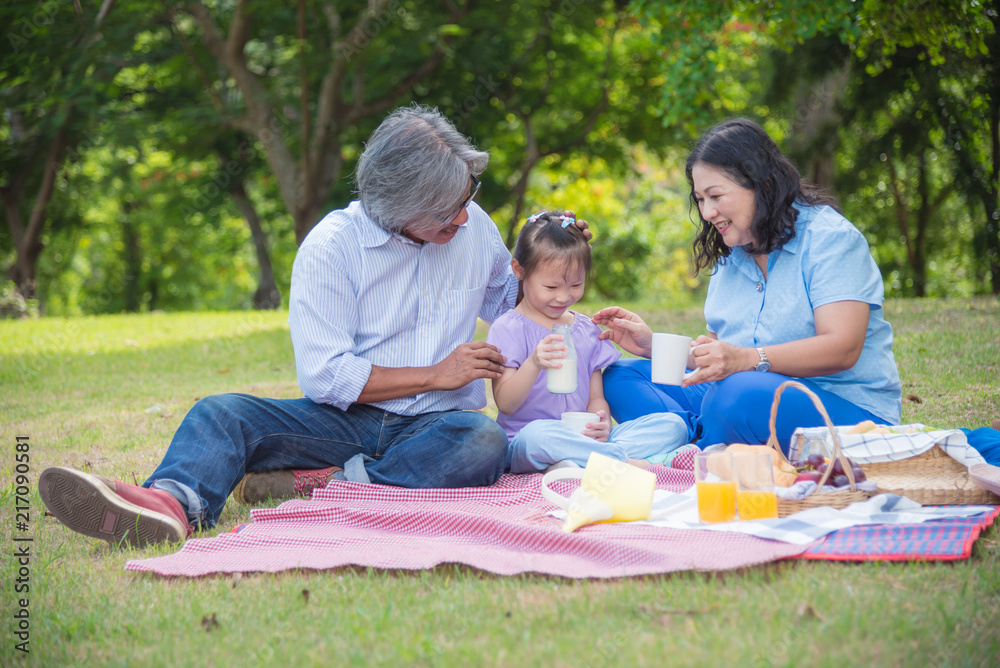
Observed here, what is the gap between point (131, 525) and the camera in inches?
104

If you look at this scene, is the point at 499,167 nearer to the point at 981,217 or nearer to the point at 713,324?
the point at 981,217

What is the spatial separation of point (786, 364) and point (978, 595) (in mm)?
1177

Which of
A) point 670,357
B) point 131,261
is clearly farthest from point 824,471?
point 131,261

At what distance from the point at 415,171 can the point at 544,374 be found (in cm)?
109

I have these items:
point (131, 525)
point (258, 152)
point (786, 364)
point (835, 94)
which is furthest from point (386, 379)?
point (258, 152)

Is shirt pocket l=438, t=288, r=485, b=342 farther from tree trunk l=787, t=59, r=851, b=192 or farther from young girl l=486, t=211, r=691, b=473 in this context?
tree trunk l=787, t=59, r=851, b=192

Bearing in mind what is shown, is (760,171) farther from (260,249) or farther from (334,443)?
(260,249)

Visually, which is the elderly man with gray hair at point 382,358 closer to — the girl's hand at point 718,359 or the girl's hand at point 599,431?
the girl's hand at point 599,431

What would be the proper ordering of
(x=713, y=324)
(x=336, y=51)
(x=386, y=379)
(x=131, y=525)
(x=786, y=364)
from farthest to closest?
(x=336, y=51), (x=713, y=324), (x=386, y=379), (x=786, y=364), (x=131, y=525)

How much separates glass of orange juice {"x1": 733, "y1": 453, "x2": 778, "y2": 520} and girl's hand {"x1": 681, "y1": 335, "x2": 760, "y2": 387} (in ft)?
1.57

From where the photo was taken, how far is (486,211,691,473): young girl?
3365 millimetres

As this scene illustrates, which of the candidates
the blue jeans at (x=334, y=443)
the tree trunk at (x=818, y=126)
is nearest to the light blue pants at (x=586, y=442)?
the blue jeans at (x=334, y=443)

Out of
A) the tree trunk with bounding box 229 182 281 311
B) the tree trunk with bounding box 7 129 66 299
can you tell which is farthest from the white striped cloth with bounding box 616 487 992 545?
the tree trunk with bounding box 7 129 66 299

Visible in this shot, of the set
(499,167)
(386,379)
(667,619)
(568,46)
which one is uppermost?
(568,46)
